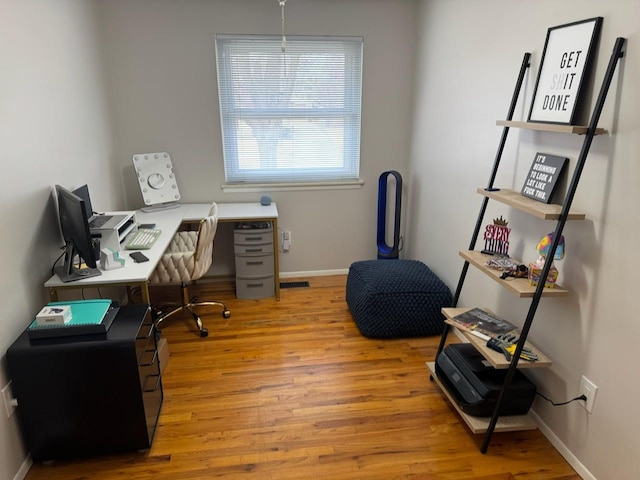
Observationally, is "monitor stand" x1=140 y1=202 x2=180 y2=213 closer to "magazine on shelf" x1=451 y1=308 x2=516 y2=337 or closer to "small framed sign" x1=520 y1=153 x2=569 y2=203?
"magazine on shelf" x1=451 y1=308 x2=516 y2=337

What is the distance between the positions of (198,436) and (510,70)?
2572 millimetres

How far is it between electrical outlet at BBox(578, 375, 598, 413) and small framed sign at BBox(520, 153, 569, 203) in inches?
32.4

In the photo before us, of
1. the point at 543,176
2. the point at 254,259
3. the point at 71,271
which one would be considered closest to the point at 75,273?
the point at 71,271

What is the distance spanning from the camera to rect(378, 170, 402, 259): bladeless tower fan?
3975 millimetres

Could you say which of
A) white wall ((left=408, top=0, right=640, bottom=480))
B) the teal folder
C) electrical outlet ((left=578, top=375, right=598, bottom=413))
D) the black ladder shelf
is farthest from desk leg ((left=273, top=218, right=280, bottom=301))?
electrical outlet ((left=578, top=375, right=598, bottom=413))

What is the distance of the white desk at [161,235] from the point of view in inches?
89.7

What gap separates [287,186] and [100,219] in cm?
176

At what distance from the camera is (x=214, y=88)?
374 cm

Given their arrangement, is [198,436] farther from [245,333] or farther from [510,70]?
[510,70]

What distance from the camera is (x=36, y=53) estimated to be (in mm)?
2385

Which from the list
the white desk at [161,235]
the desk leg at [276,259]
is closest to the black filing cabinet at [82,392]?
the white desk at [161,235]

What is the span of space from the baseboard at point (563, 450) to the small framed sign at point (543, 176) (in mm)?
1150

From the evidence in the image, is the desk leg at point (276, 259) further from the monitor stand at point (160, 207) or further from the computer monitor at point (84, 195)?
the computer monitor at point (84, 195)

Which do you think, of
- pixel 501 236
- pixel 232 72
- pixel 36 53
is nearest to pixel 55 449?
pixel 36 53
